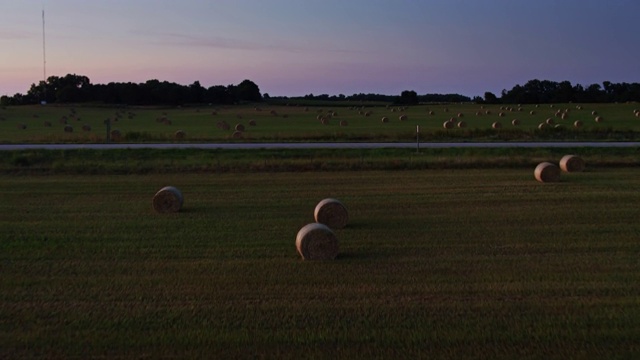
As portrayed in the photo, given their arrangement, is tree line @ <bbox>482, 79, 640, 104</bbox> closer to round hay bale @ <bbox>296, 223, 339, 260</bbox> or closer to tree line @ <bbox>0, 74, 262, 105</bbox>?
tree line @ <bbox>0, 74, 262, 105</bbox>

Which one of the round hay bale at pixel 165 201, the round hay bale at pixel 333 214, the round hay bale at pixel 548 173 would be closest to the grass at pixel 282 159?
the round hay bale at pixel 548 173

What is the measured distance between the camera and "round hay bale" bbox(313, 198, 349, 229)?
15572 millimetres

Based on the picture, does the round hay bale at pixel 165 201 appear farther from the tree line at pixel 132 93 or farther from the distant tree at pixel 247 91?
the distant tree at pixel 247 91

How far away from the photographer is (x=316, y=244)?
12.6m

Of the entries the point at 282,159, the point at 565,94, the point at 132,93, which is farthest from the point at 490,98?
the point at 282,159

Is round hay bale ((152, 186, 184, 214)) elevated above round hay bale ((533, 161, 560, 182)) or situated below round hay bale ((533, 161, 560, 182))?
below

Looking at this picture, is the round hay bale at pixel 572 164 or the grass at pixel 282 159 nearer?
the round hay bale at pixel 572 164

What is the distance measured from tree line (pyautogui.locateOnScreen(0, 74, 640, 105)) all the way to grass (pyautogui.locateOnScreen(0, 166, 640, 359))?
99.2m

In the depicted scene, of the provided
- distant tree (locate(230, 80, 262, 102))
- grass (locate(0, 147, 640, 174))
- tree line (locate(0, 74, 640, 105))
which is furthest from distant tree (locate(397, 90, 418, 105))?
grass (locate(0, 147, 640, 174))

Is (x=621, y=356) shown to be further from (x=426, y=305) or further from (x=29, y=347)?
(x=29, y=347)

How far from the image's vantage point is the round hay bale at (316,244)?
12539mm

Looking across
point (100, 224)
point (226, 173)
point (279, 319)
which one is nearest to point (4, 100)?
point (226, 173)

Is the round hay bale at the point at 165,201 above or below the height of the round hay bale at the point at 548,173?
below

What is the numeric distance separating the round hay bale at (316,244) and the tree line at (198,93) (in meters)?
106
